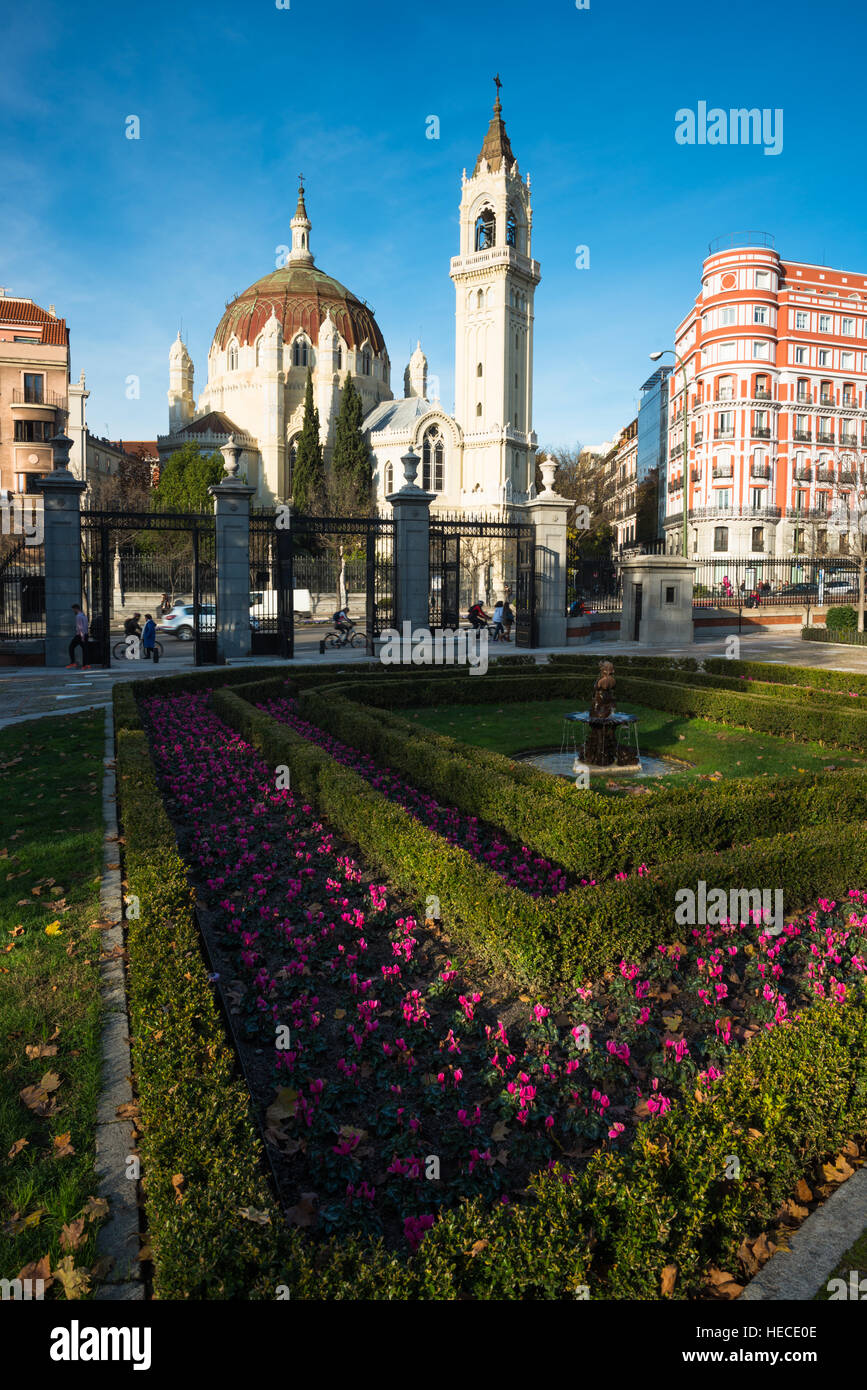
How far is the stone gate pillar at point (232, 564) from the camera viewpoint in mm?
21469

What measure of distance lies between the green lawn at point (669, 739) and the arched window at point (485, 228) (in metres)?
59.6

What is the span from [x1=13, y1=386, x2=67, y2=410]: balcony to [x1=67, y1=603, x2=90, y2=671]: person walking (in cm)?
3452

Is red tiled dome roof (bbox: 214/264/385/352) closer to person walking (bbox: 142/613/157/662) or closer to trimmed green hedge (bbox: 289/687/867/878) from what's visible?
person walking (bbox: 142/613/157/662)

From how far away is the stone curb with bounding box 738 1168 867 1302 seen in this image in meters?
2.92

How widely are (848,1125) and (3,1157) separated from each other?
3486mm

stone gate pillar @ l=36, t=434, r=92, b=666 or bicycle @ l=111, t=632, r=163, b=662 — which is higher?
stone gate pillar @ l=36, t=434, r=92, b=666

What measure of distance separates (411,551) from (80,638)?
8.57m

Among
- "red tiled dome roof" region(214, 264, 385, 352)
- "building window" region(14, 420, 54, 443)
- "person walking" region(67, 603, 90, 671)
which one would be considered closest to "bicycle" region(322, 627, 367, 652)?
"person walking" region(67, 603, 90, 671)

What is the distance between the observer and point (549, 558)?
24.6 meters

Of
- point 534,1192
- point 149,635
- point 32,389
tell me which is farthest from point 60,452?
point 32,389

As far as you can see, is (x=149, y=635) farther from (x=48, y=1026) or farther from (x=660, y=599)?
(x=48, y=1026)

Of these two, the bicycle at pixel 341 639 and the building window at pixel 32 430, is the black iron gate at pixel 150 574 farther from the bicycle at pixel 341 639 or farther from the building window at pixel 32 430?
the building window at pixel 32 430

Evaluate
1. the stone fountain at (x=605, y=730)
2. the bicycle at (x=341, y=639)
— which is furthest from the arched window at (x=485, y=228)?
the stone fountain at (x=605, y=730)

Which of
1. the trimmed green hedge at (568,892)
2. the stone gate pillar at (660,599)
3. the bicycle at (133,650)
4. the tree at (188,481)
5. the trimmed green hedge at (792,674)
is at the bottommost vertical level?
the trimmed green hedge at (568,892)
